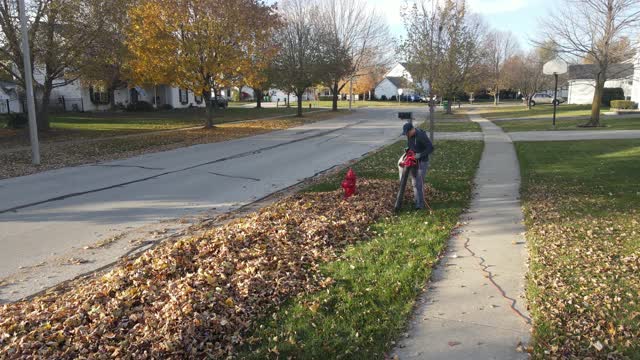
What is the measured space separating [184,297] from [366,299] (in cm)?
169

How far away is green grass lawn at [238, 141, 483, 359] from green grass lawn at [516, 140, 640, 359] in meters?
1.15

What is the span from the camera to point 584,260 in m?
5.84

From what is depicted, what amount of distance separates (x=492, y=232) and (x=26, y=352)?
5.81 m

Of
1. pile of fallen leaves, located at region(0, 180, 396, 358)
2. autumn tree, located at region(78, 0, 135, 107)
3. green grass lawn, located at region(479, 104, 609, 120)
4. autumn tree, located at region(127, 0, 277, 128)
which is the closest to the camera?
pile of fallen leaves, located at region(0, 180, 396, 358)

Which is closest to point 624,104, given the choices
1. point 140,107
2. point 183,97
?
point 140,107

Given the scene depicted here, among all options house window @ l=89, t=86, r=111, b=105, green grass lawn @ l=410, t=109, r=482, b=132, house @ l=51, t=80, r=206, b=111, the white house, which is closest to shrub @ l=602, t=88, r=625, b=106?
green grass lawn @ l=410, t=109, r=482, b=132

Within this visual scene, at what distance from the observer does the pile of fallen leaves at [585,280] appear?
4012 millimetres

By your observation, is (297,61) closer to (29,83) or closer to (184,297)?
(29,83)

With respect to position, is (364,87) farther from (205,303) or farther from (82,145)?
(205,303)

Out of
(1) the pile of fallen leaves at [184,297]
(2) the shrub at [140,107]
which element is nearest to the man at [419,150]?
(1) the pile of fallen leaves at [184,297]

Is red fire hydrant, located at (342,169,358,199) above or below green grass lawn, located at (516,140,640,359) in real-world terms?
above

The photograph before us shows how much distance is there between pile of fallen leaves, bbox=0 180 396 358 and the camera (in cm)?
397

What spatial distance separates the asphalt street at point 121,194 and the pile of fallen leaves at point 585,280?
5123 mm

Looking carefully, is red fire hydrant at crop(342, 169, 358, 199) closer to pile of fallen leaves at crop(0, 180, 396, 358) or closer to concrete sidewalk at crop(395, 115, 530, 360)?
pile of fallen leaves at crop(0, 180, 396, 358)
